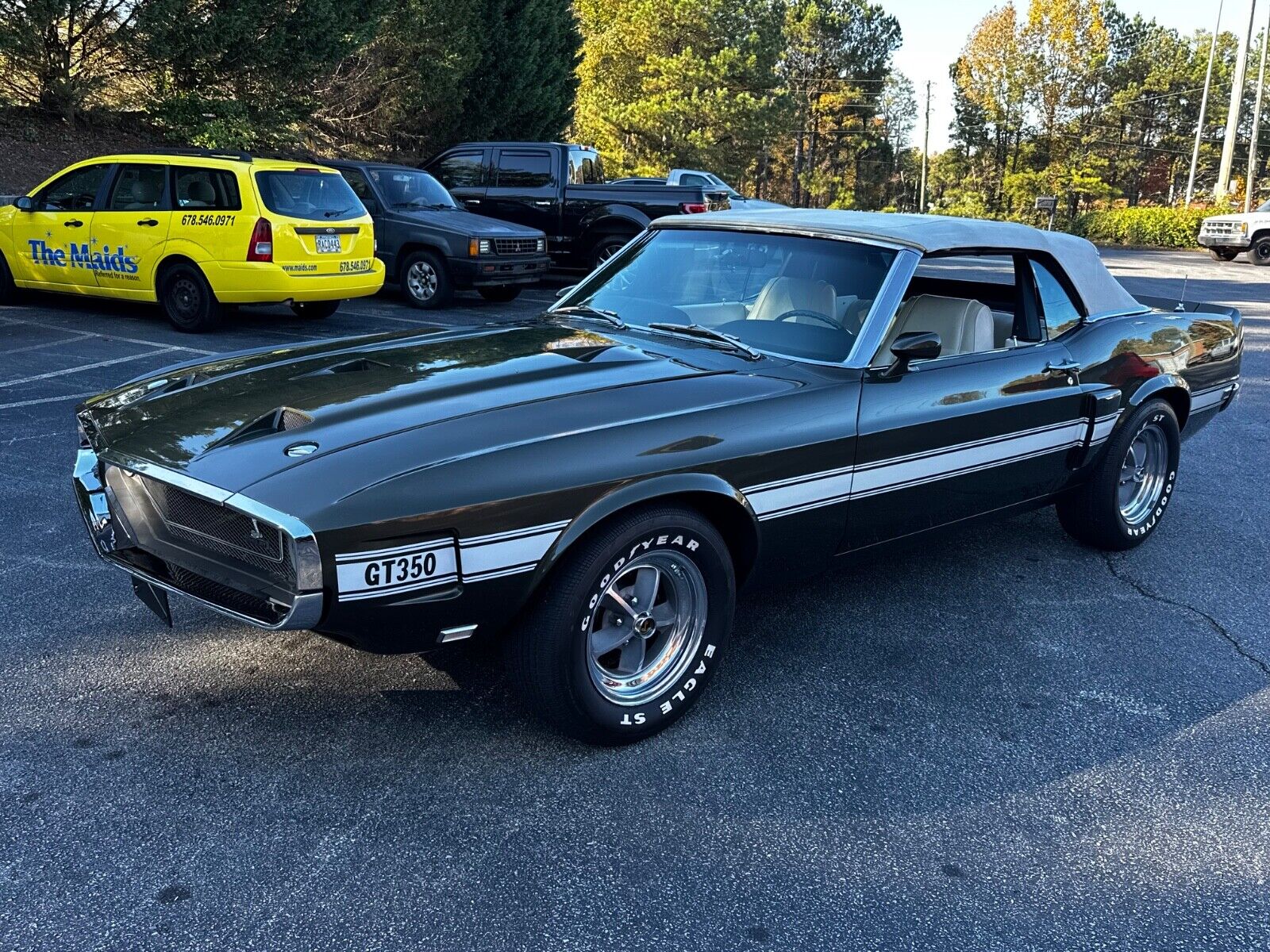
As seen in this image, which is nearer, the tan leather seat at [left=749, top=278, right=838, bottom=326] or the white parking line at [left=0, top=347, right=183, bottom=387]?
the tan leather seat at [left=749, top=278, right=838, bottom=326]

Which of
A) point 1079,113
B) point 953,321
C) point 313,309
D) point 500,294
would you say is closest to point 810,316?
point 953,321

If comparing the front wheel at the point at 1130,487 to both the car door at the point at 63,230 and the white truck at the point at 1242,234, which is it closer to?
the car door at the point at 63,230

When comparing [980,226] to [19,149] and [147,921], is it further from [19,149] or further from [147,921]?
[19,149]

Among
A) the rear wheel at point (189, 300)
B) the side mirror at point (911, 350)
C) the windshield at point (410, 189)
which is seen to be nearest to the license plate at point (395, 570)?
the side mirror at point (911, 350)

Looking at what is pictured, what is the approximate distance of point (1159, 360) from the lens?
4.95 metres

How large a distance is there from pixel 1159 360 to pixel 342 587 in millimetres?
4004

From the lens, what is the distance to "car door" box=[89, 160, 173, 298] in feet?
32.0

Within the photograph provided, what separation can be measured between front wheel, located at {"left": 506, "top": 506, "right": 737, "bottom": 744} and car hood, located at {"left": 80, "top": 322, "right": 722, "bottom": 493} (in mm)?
421

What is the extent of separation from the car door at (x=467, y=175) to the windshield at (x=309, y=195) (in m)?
4.37

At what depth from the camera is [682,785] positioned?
2.97 meters

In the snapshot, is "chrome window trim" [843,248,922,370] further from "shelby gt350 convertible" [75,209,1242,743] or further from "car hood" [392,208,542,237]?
"car hood" [392,208,542,237]

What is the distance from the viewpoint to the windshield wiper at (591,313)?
4.20 meters

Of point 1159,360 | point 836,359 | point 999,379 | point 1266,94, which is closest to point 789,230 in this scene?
point 836,359

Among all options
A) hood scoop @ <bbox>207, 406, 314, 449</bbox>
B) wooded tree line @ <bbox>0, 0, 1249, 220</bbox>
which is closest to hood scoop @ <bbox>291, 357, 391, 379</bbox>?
hood scoop @ <bbox>207, 406, 314, 449</bbox>
